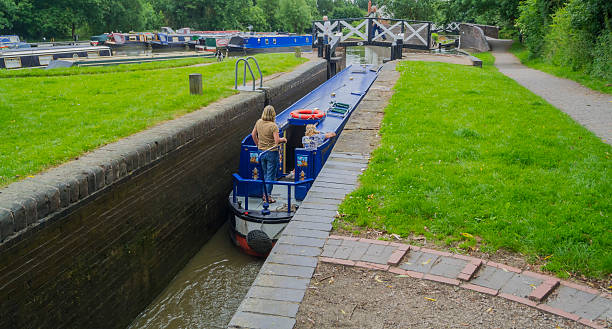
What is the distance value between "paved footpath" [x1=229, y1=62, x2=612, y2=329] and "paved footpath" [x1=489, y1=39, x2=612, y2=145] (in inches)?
213

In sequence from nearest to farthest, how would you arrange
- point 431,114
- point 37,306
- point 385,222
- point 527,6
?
point 37,306
point 385,222
point 431,114
point 527,6

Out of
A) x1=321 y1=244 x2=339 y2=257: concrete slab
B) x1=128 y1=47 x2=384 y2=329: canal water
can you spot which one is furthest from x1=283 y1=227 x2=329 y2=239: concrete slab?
x1=128 y1=47 x2=384 y2=329: canal water

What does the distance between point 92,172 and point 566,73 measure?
1677 cm

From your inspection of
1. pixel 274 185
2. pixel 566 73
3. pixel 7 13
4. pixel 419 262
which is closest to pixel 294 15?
pixel 7 13

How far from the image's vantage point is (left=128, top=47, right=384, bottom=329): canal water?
23.0ft

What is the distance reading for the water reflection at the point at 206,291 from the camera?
7.03 meters

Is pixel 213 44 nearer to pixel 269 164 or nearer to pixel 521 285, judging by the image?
pixel 269 164

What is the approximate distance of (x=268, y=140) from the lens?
8.09 meters

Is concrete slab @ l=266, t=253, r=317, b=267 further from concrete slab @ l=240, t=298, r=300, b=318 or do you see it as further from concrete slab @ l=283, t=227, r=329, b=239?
concrete slab @ l=240, t=298, r=300, b=318

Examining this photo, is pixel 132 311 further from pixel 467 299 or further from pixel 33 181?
pixel 467 299

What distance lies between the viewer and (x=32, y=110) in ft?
30.6

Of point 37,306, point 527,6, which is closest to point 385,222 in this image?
point 37,306

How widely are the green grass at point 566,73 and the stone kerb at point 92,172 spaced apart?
34.1 ft

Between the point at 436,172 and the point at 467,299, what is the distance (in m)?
2.99
